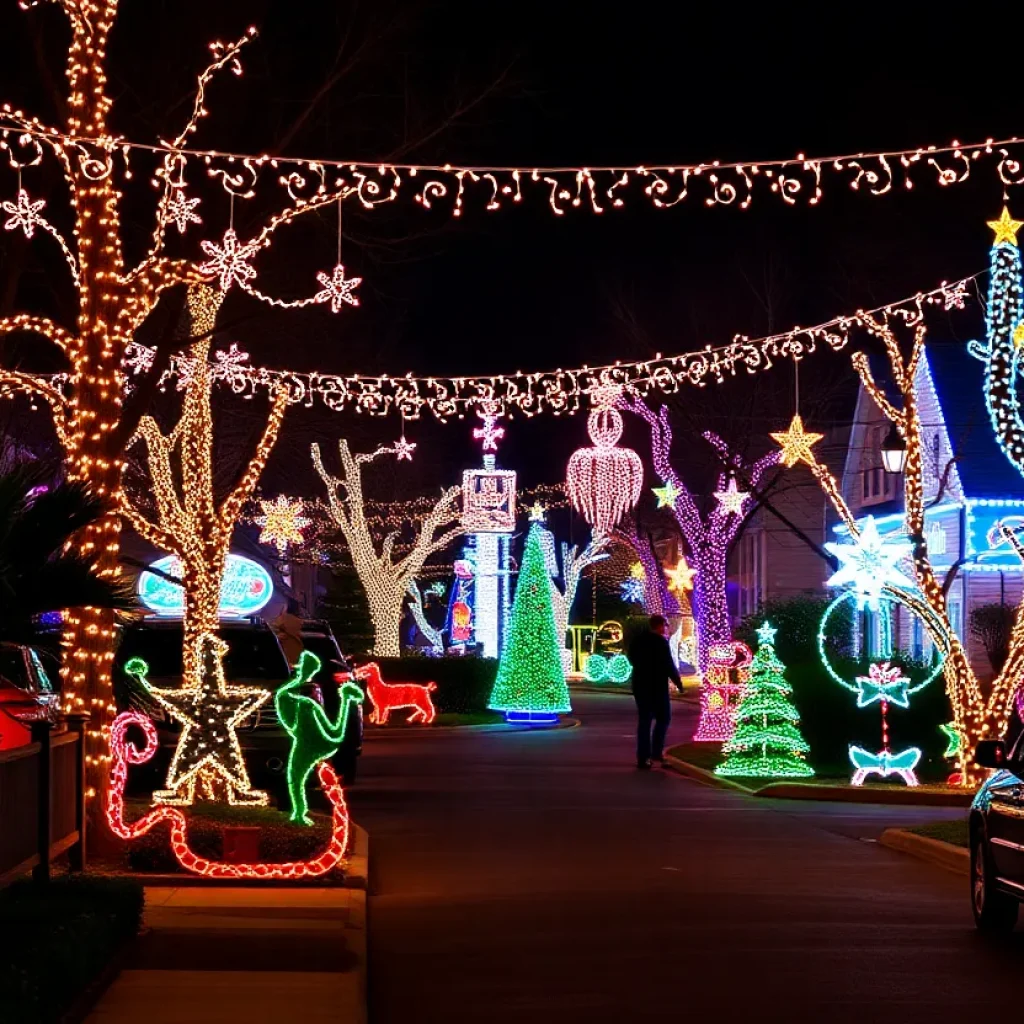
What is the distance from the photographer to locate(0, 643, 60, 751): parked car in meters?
14.4

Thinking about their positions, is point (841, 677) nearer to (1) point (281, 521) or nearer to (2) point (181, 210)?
(2) point (181, 210)

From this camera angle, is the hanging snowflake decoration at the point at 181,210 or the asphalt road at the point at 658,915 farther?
the hanging snowflake decoration at the point at 181,210

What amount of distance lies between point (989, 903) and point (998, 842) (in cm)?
46

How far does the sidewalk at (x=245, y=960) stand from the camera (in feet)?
30.6

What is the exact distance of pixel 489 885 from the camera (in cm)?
1527

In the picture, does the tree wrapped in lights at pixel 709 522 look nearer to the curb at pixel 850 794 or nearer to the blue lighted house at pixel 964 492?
the blue lighted house at pixel 964 492

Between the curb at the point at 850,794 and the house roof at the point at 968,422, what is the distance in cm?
1565

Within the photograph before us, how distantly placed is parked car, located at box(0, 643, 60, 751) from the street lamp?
1041cm

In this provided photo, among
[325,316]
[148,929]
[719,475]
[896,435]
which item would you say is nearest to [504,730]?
[325,316]

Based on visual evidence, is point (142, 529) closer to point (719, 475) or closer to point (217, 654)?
point (217, 654)

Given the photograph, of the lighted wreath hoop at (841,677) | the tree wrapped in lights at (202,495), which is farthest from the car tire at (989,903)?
the tree wrapped in lights at (202,495)

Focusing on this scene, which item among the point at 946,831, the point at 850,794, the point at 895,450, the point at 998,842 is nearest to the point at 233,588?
the point at 895,450

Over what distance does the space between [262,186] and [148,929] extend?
10652 millimetres

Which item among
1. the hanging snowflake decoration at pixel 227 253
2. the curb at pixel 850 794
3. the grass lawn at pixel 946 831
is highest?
the hanging snowflake decoration at pixel 227 253
